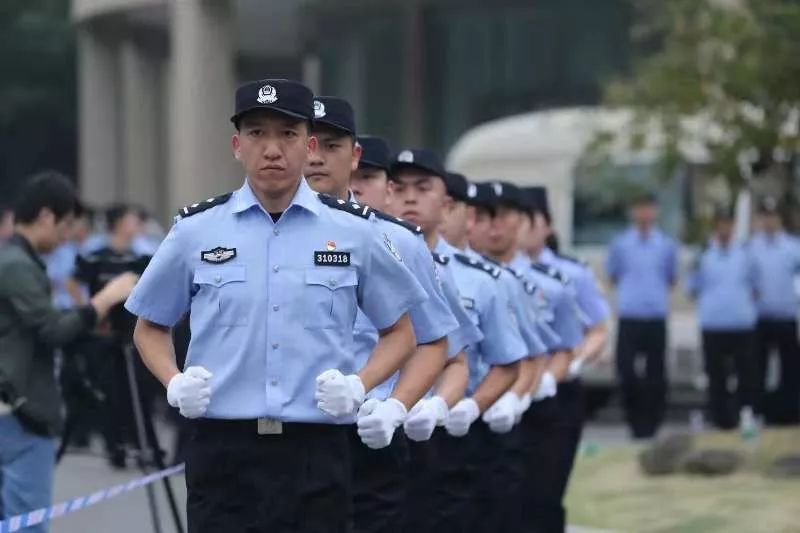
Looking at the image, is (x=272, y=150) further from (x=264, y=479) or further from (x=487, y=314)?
(x=487, y=314)

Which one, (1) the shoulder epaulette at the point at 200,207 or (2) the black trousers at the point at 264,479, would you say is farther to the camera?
(1) the shoulder epaulette at the point at 200,207

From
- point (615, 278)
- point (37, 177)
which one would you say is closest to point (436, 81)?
point (615, 278)

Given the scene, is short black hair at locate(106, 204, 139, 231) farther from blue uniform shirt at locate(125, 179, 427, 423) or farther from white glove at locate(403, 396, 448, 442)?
blue uniform shirt at locate(125, 179, 427, 423)

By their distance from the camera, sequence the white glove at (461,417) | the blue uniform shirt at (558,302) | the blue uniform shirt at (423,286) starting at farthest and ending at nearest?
the blue uniform shirt at (558,302)
the white glove at (461,417)
the blue uniform shirt at (423,286)

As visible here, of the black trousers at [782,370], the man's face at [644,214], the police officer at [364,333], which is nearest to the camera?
the police officer at [364,333]

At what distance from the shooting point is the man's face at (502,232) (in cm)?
976

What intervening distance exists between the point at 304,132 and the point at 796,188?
36.1ft

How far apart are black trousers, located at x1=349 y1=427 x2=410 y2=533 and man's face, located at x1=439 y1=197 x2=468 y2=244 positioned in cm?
173

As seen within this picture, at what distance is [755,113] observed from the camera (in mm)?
16156

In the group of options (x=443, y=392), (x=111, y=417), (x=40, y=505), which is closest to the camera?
(x=443, y=392)

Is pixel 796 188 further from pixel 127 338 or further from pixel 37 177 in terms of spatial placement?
pixel 37 177

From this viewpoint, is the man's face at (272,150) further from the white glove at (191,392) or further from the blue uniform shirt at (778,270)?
the blue uniform shirt at (778,270)

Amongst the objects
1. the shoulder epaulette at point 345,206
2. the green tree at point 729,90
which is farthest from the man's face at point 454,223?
the green tree at point 729,90

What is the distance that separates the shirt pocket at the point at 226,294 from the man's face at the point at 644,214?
485 inches
